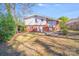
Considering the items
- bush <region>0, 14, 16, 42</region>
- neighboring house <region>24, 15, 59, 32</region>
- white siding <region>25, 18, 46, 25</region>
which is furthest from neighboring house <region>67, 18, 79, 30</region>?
bush <region>0, 14, 16, 42</region>

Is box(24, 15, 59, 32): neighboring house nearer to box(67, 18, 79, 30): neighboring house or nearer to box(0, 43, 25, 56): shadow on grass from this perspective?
box(67, 18, 79, 30): neighboring house

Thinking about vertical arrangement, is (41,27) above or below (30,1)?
below

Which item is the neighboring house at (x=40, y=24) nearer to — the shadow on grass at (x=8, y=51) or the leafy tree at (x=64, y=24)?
the leafy tree at (x=64, y=24)

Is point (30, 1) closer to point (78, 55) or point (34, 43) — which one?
point (34, 43)

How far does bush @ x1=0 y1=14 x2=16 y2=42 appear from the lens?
6.88ft

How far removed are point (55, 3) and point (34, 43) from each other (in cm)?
47

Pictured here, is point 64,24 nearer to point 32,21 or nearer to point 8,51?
point 32,21

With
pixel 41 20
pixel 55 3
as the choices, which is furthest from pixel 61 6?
pixel 41 20

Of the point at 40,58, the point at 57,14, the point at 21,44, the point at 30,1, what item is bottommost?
the point at 40,58

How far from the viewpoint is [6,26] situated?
210cm

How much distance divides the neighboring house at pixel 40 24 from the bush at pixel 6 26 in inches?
5.7

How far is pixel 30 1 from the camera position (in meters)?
2.10

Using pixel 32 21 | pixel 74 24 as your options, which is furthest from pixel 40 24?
pixel 74 24

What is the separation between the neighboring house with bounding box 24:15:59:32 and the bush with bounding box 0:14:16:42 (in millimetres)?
144
